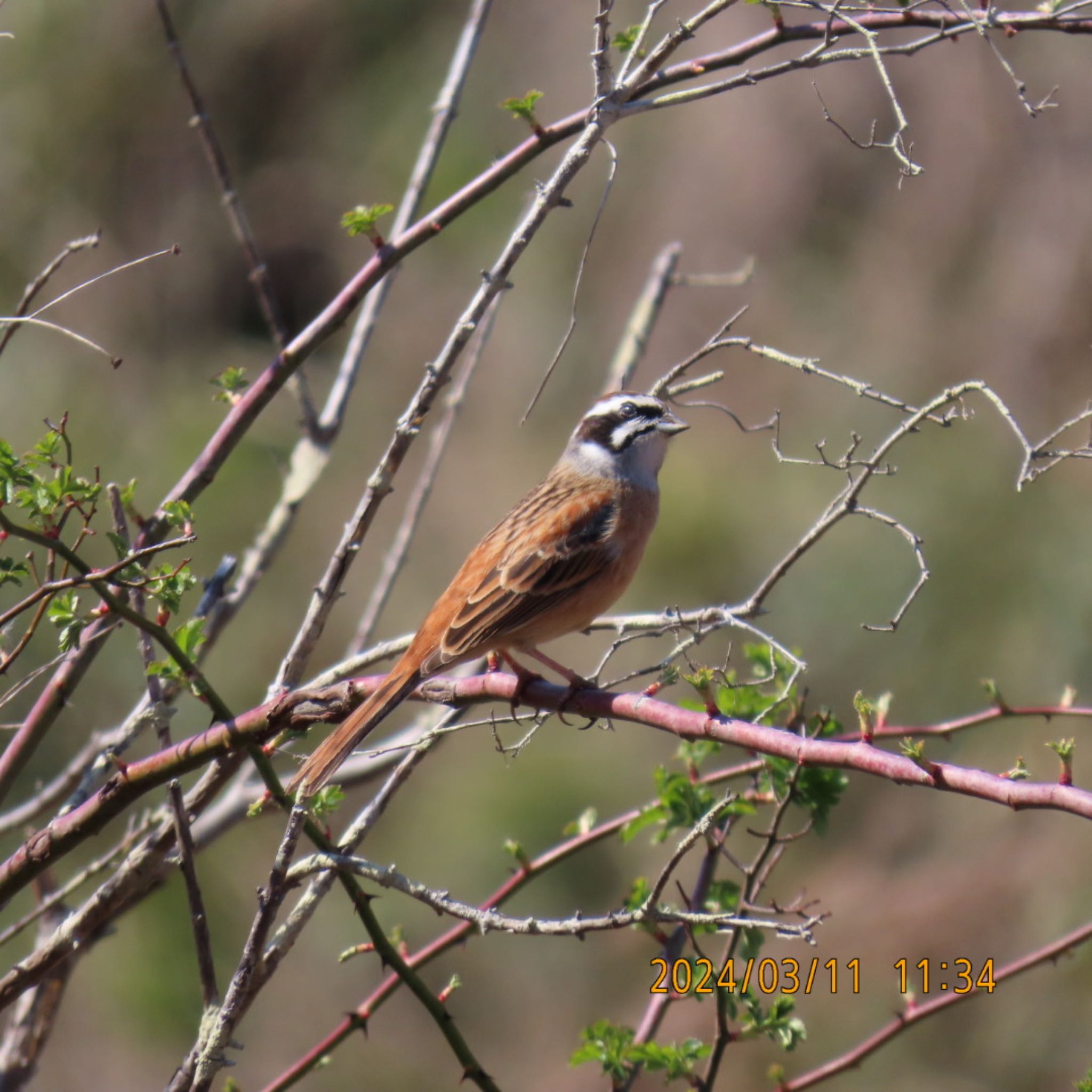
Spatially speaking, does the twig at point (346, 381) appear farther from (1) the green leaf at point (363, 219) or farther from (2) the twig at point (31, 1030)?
(2) the twig at point (31, 1030)

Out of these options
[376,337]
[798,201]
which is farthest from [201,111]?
[376,337]

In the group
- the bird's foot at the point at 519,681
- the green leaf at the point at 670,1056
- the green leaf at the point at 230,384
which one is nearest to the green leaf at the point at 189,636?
the bird's foot at the point at 519,681

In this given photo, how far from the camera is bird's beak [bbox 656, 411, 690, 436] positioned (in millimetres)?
5117

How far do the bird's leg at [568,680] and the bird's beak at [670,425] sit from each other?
109 cm

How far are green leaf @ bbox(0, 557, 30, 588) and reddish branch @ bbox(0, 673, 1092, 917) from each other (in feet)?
1.49

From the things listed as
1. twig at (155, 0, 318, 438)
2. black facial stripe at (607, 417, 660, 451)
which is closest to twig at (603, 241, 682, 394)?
black facial stripe at (607, 417, 660, 451)

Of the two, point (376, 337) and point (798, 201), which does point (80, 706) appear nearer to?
point (376, 337)

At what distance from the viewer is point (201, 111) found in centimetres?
401

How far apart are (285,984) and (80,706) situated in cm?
269

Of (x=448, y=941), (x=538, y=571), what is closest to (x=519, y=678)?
(x=448, y=941)

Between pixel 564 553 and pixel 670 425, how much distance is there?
29.1 inches

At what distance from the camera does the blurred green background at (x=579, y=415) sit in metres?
9.96

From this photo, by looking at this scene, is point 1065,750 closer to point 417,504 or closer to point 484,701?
point 484,701
